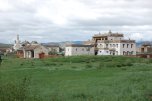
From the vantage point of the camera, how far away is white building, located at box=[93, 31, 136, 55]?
11744cm

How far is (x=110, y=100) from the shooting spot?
1917cm

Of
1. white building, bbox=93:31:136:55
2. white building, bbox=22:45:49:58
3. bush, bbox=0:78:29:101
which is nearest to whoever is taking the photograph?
bush, bbox=0:78:29:101

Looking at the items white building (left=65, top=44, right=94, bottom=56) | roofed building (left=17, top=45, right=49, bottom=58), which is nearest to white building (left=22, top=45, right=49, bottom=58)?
roofed building (left=17, top=45, right=49, bottom=58)

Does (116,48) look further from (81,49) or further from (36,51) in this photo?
(36,51)

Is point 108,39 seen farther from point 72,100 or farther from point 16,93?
point 16,93

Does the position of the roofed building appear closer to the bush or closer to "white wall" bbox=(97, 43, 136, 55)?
"white wall" bbox=(97, 43, 136, 55)

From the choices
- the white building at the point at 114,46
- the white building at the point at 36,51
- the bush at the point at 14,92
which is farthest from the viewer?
the white building at the point at 36,51

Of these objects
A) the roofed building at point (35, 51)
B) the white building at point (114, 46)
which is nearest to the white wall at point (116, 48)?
the white building at point (114, 46)

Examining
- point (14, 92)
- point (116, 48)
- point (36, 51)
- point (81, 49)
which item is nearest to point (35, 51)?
point (36, 51)

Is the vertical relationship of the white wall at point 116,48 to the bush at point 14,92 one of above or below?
above

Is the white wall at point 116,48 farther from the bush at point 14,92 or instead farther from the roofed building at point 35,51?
the bush at point 14,92

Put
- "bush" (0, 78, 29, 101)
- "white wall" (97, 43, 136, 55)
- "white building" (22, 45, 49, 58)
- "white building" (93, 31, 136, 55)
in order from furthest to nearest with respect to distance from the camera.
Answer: "white building" (22, 45, 49, 58), "white wall" (97, 43, 136, 55), "white building" (93, 31, 136, 55), "bush" (0, 78, 29, 101)

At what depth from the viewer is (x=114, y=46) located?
119938 millimetres

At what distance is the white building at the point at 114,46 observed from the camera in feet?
385
